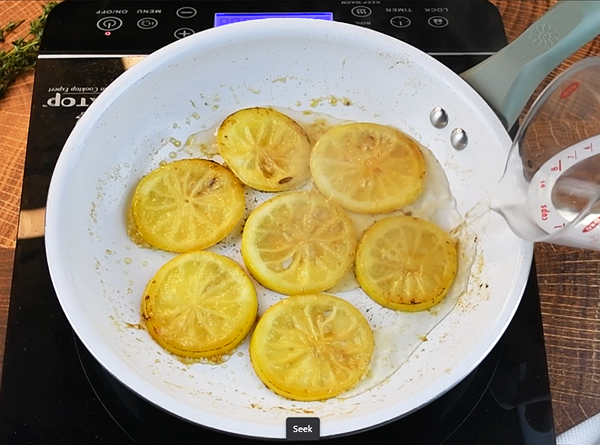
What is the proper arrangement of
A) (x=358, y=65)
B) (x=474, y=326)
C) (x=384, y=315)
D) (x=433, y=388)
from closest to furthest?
1. (x=433, y=388)
2. (x=474, y=326)
3. (x=384, y=315)
4. (x=358, y=65)

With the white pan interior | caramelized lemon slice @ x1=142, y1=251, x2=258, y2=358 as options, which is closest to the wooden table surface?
the white pan interior

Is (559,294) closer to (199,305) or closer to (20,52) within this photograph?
(199,305)

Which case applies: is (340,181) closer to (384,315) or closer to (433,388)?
(384,315)

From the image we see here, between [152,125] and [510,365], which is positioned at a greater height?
[152,125]

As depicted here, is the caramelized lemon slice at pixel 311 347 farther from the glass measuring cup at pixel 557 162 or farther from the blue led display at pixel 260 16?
the blue led display at pixel 260 16

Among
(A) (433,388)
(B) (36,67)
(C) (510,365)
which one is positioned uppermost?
(B) (36,67)

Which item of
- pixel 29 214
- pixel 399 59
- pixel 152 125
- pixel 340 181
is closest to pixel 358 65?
pixel 399 59

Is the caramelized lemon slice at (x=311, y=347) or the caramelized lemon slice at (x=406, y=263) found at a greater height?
the caramelized lemon slice at (x=406, y=263)

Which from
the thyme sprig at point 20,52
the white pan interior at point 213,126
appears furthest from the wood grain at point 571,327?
the thyme sprig at point 20,52
